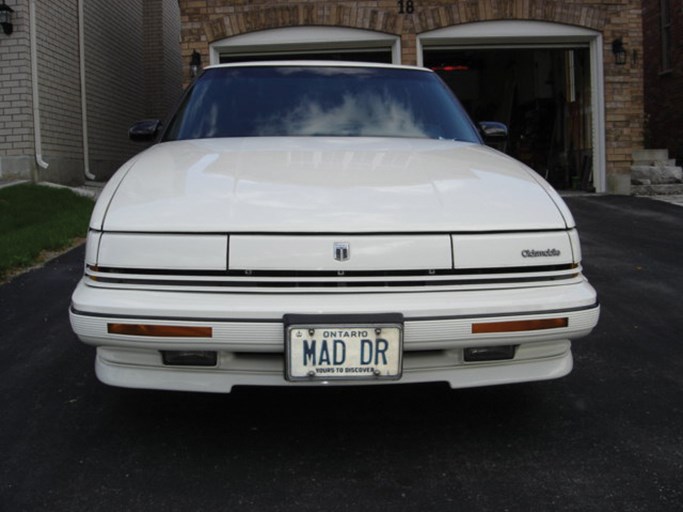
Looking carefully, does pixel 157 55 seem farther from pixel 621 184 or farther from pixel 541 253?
pixel 541 253

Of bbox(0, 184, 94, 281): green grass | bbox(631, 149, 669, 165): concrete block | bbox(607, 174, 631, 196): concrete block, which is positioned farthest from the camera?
bbox(631, 149, 669, 165): concrete block

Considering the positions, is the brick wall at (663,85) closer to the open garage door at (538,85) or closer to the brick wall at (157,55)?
the open garage door at (538,85)

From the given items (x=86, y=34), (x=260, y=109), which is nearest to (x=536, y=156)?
(x=86, y=34)

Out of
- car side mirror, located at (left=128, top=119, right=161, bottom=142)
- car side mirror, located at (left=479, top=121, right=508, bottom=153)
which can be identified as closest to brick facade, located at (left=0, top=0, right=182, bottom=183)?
car side mirror, located at (left=128, top=119, right=161, bottom=142)

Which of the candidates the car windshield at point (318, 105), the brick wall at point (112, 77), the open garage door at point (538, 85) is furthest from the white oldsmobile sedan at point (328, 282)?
the brick wall at point (112, 77)

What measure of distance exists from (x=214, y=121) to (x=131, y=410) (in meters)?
1.50

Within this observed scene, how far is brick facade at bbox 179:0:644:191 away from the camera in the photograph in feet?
35.0

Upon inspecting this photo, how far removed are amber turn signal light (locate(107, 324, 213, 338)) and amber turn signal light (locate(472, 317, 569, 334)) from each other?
85cm

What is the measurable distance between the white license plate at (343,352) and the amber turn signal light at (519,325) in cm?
27

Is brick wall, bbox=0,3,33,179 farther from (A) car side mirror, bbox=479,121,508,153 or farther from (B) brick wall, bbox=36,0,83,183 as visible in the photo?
(A) car side mirror, bbox=479,121,508,153

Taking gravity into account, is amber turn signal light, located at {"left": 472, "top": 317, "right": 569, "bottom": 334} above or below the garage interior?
below

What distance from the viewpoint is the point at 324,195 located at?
2.44 m

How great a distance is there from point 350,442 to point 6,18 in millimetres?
9013

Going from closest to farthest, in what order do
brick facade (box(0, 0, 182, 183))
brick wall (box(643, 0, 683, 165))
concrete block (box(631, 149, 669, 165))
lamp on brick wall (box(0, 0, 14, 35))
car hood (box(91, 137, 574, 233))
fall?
car hood (box(91, 137, 574, 233)) → lamp on brick wall (box(0, 0, 14, 35)) → brick facade (box(0, 0, 182, 183)) → concrete block (box(631, 149, 669, 165)) → brick wall (box(643, 0, 683, 165))
